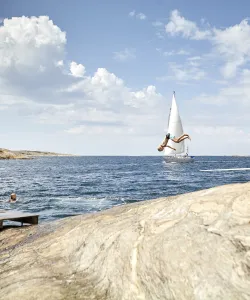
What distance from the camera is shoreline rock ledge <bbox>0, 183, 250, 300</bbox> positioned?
4699mm

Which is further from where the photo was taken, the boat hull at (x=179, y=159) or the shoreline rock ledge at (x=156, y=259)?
the boat hull at (x=179, y=159)

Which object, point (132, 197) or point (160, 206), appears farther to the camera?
point (132, 197)

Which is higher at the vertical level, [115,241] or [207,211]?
[207,211]

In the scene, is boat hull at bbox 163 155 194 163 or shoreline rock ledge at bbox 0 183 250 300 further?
boat hull at bbox 163 155 194 163

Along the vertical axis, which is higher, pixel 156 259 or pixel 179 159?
pixel 179 159

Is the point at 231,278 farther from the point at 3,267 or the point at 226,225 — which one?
the point at 3,267

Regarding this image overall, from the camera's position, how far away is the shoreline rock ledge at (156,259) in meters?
4.70

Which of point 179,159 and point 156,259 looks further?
point 179,159

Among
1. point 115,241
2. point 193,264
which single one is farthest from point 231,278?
point 115,241

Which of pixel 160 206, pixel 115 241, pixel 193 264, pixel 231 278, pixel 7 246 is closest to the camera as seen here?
pixel 231 278

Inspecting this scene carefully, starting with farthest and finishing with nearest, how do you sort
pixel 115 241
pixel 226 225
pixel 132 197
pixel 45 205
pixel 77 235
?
1. pixel 132 197
2. pixel 45 205
3. pixel 77 235
4. pixel 115 241
5. pixel 226 225

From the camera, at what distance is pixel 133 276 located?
215 inches

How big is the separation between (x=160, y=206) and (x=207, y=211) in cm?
160

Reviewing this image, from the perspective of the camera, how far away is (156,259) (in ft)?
17.7
